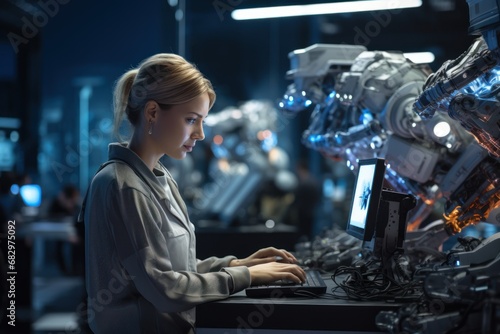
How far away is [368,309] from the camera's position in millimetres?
2152

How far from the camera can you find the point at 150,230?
2.23 metres

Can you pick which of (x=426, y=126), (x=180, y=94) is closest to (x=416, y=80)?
(x=426, y=126)

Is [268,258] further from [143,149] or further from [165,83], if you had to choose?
[165,83]

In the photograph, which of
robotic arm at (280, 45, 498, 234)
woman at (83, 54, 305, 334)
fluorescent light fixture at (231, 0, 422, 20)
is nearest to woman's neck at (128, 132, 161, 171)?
woman at (83, 54, 305, 334)

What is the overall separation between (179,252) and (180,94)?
54cm

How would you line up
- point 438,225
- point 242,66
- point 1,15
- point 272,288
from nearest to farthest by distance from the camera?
point 272,288, point 438,225, point 1,15, point 242,66

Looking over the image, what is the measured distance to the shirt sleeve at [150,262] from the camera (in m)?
2.17

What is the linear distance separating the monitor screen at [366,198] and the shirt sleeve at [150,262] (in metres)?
0.56

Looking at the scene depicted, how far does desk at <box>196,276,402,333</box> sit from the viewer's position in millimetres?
2154

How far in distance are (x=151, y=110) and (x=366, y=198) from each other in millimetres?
843

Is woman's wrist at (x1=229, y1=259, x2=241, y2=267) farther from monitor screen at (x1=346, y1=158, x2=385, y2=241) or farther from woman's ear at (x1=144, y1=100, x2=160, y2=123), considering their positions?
woman's ear at (x1=144, y1=100, x2=160, y2=123)

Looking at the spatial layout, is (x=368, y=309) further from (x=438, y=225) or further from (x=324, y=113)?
(x=324, y=113)

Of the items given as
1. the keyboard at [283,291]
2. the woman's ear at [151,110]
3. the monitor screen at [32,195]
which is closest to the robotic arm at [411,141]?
the keyboard at [283,291]

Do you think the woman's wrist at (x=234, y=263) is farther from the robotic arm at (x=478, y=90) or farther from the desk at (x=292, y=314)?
the robotic arm at (x=478, y=90)
